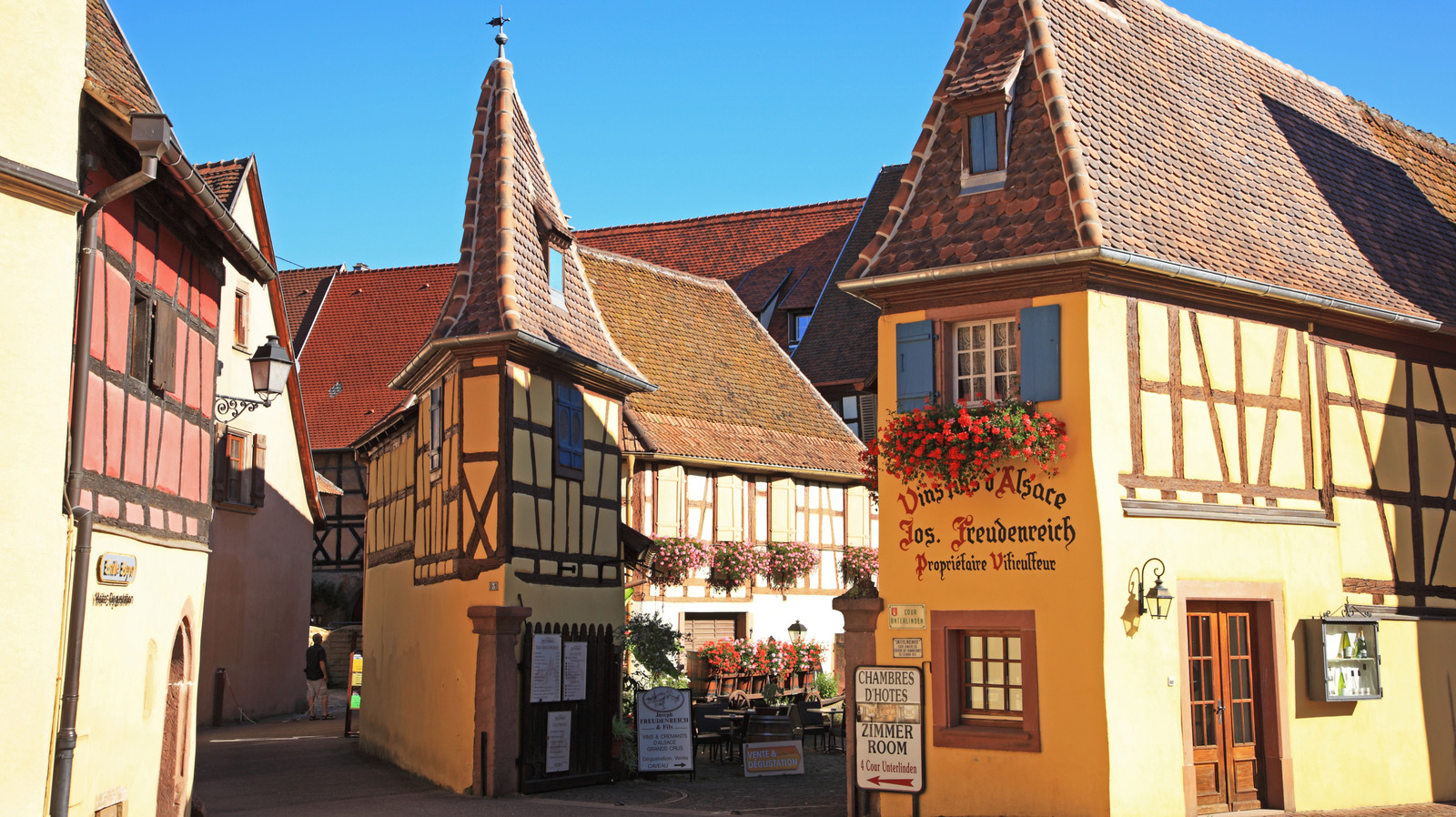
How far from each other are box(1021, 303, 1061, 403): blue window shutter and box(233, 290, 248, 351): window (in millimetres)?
16788

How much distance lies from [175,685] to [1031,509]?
848 cm

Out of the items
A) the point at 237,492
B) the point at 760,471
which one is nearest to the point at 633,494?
the point at 760,471

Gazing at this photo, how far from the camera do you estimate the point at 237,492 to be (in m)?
26.0

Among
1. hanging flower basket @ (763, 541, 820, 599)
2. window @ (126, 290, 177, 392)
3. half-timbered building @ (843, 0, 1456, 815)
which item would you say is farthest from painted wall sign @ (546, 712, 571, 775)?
hanging flower basket @ (763, 541, 820, 599)

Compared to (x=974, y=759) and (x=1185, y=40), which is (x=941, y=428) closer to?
(x=974, y=759)

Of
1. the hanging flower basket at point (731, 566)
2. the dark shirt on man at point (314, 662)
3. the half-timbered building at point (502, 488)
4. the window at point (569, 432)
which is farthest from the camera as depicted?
the dark shirt on man at point (314, 662)

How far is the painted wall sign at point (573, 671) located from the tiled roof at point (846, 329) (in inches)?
638

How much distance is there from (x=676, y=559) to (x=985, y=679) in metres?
11.2

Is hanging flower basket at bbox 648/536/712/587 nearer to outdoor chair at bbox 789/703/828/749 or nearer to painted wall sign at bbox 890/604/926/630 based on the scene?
outdoor chair at bbox 789/703/828/749

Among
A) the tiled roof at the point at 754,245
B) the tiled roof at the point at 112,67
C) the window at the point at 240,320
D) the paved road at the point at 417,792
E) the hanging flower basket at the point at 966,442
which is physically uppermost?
the tiled roof at the point at 754,245

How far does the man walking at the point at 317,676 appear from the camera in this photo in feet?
88.8

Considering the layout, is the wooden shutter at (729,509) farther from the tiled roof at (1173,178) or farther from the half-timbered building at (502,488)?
the tiled roof at (1173,178)

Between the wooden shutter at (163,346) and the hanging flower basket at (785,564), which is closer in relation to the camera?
the wooden shutter at (163,346)

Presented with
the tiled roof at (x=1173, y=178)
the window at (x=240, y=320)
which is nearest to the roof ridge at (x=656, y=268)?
the window at (x=240, y=320)
